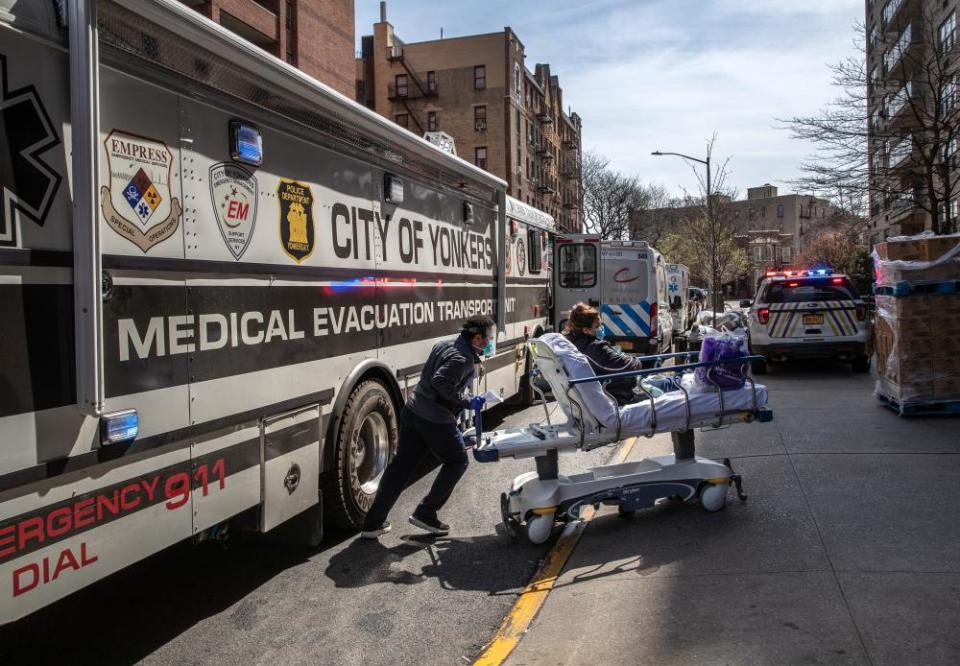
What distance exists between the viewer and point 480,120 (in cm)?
6112

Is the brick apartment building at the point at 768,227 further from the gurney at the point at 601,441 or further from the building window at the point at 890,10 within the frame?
the gurney at the point at 601,441

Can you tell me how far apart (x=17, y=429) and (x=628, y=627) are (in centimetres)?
291

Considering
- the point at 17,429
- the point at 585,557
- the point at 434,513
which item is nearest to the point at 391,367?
the point at 434,513

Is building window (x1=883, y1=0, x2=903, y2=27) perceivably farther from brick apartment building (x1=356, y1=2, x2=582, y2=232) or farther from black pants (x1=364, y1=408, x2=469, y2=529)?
black pants (x1=364, y1=408, x2=469, y2=529)

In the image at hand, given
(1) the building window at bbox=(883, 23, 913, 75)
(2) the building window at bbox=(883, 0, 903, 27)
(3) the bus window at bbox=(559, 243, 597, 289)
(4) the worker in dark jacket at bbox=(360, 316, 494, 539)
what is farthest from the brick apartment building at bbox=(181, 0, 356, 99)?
(2) the building window at bbox=(883, 0, 903, 27)

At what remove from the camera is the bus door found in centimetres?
1384

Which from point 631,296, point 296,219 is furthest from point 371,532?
point 631,296

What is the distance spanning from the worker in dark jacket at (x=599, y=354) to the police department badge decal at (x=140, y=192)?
128 inches

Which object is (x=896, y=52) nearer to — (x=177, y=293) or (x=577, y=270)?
(x=577, y=270)

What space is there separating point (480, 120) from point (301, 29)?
2988 centimetres

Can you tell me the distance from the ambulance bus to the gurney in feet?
4.00

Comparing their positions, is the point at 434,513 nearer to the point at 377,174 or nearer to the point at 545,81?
the point at 377,174

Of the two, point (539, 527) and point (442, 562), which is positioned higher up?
point (539, 527)

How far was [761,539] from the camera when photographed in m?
5.02
